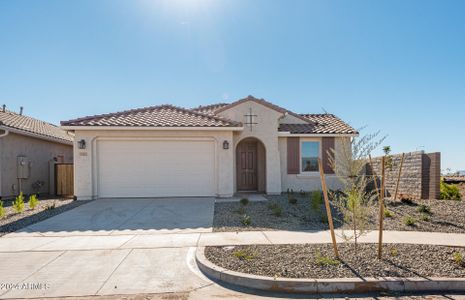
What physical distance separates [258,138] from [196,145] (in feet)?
9.97

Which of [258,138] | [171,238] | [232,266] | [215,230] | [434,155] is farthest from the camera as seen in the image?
[258,138]

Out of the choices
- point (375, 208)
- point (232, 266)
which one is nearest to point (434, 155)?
point (375, 208)

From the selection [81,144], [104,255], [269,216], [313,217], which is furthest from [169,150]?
[104,255]

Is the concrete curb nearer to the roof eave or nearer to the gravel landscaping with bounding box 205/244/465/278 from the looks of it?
the gravel landscaping with bounding box 205/244/465/278

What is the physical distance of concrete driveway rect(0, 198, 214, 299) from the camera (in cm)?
419

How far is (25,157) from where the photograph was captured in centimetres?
1389

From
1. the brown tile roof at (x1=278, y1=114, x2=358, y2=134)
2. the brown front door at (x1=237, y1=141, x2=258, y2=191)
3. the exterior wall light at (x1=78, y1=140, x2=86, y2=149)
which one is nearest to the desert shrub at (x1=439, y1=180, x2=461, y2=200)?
the brown tile roof at (x1=278, y1=114, x2=358, y2=134)

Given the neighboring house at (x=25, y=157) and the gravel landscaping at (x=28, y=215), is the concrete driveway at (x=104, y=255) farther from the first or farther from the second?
the neighboring house at (x=25, y=157)

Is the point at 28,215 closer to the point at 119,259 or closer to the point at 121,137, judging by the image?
the point at 121,137

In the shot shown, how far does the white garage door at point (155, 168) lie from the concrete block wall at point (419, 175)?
7.14 metres

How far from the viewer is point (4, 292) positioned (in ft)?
13.3

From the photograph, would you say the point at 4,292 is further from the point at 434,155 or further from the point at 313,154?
the point at 434,155

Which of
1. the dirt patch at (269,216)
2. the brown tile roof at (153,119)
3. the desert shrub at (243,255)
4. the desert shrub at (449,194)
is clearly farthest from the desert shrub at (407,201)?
the desert shrub at (243,255)

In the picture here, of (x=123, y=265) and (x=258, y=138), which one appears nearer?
(x=123, y=265)
